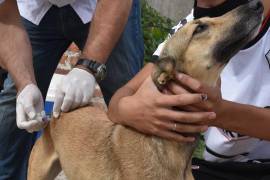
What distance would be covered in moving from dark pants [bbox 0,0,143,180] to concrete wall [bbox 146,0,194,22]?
3.94 meters

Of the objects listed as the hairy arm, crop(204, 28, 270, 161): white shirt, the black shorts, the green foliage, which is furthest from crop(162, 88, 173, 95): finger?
the green foliage

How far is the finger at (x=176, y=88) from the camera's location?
247 cm

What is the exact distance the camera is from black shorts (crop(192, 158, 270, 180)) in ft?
8.84

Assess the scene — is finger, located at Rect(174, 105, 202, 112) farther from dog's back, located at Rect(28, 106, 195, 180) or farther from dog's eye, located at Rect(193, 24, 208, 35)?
dog's eye, located at Rect(193, 24, 208, 35)

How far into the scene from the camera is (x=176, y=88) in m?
2.49

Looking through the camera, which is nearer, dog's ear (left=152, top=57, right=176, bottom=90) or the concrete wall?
dog's ear (left=152, top=57, right=176, bottom=90)

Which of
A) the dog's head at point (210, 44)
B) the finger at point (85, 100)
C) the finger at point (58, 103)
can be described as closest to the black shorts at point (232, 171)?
the dog's head at point (210, 44)

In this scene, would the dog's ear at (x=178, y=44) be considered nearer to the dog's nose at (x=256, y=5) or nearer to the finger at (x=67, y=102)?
the dog's nose at (x=256, y=5)

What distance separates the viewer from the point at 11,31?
338 centimetres

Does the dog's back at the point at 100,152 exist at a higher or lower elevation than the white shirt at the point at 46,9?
lower

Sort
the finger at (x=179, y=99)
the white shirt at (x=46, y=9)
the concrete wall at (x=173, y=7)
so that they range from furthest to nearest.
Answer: the concrete wall at (x=173, y=7)
the white shirt at (x=46, y=9)
the finger at (x=179, y=99)

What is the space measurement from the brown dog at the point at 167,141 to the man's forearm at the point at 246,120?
180 mm

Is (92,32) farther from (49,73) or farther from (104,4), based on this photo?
(49,73)

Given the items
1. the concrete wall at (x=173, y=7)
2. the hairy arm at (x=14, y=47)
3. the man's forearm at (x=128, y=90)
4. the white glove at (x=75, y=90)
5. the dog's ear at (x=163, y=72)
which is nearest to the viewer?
the dog's ear at (x=163, y=72)
